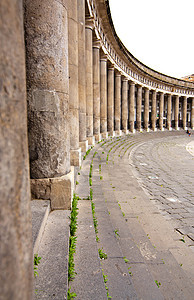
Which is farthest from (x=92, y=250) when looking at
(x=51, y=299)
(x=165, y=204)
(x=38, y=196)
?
(x=165, y=204)

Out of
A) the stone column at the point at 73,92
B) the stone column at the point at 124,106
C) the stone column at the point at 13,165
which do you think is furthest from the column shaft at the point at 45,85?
the stone column at the point at 124,106

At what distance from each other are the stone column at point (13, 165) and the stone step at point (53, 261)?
3.27ft

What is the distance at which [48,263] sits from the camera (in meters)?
2.23

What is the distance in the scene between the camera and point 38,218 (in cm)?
281

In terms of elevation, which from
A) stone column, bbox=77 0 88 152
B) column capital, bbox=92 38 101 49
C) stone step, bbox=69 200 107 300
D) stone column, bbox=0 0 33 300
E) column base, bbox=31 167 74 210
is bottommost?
stone step, bbox=69 200 107 300

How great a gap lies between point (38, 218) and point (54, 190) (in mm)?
697

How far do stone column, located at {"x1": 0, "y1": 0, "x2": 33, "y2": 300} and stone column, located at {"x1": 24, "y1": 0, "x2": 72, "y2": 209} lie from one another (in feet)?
7.67

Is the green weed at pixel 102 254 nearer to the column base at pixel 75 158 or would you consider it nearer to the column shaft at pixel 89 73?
the column base at pixel 75 158

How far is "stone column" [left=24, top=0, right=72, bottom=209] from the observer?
3225mm

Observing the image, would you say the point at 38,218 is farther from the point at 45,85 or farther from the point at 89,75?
the point at 89,75

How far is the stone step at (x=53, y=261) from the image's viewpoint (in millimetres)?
1869

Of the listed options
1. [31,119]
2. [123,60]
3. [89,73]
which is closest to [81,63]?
[89,73]

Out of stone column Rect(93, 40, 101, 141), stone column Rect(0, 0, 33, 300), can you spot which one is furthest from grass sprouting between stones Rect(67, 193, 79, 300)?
stone column Rect(93, 40, 101, 141)

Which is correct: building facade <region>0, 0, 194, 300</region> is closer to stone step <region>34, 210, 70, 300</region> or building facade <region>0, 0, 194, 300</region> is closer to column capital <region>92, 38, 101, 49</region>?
stone step <region>34, 210, 70, 300</region>
